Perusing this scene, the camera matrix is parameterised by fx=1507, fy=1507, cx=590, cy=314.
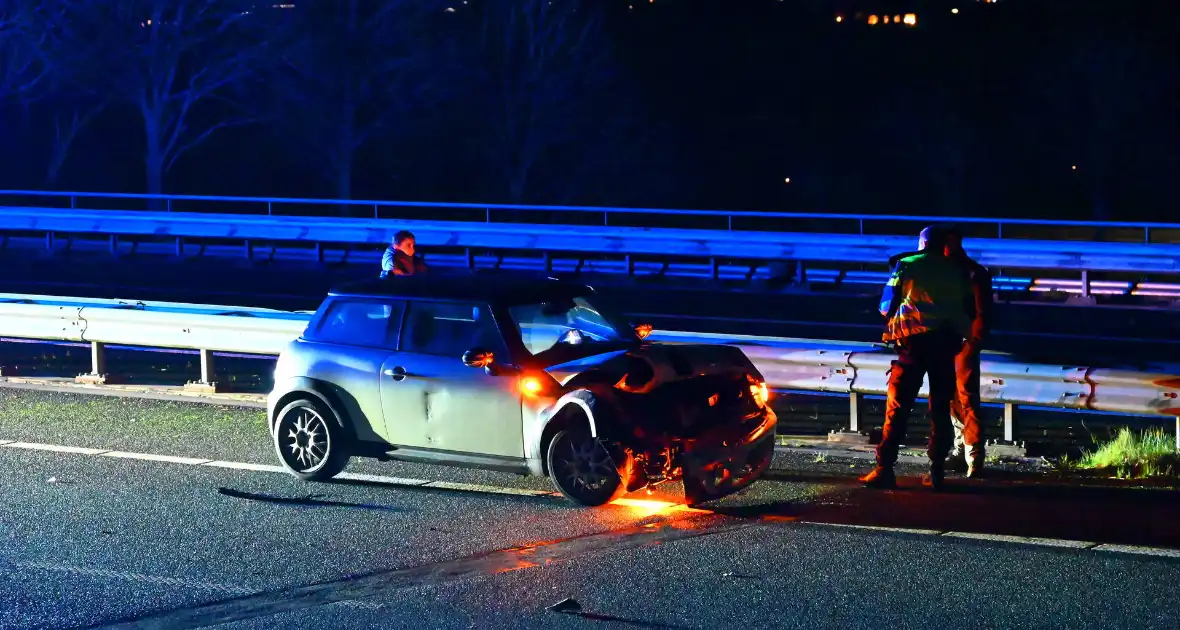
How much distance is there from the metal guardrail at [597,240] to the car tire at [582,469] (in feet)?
49.2

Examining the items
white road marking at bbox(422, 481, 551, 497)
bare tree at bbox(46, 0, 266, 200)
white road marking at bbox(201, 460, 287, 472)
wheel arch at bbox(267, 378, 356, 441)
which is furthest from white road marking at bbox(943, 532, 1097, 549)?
bare tree at bbox(46, 0, 266, 200)

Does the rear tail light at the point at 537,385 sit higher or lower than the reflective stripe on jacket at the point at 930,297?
lower

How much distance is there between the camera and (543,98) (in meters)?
42.3

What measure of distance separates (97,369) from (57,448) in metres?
3.25

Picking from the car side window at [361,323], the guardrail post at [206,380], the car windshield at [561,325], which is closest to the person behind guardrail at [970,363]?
the car windshield at [561,325]

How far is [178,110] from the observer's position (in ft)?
139

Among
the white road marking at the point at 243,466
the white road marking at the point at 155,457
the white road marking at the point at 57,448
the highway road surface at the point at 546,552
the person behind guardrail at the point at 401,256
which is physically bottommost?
the highway road surface at the point at 546,552

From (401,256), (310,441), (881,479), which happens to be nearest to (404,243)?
(401,256)

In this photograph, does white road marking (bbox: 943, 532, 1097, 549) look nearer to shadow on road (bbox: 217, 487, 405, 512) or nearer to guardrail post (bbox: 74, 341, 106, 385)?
shadow on road (bbox: 217, 487, 405, 512)

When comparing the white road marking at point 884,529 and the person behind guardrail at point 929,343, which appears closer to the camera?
the white road marking at point 884,529

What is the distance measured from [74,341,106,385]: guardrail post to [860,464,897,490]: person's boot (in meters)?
7.49

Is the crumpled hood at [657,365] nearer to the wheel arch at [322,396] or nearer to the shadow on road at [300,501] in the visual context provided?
the shadow on road at [300,501]

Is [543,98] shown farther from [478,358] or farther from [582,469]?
[582,469]

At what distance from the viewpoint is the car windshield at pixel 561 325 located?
29.3 feet
